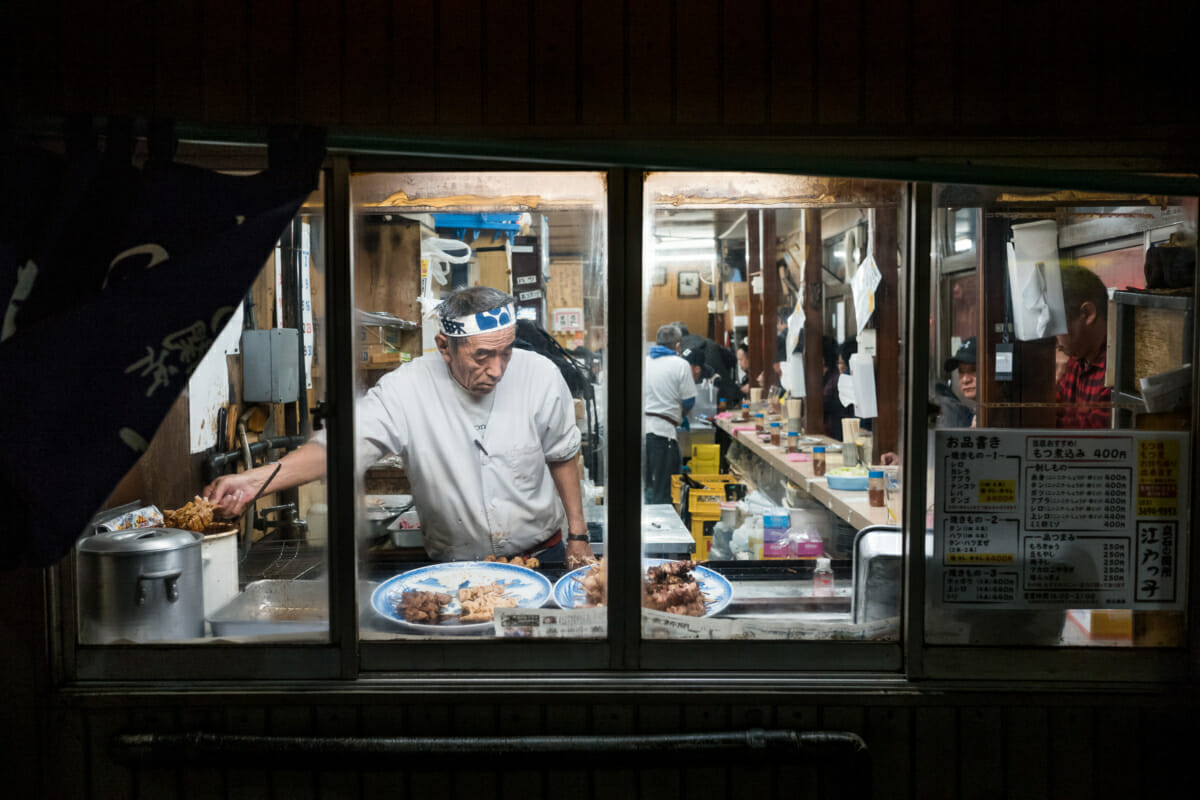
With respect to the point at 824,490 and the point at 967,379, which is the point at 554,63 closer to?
the point at 967,379

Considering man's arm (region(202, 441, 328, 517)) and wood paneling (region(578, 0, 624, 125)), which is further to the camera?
man's arm (region(202, 441, 328, 517))

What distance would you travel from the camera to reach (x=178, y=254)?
7.47ft

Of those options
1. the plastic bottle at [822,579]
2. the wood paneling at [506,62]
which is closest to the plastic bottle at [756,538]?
the plastic bottle at [822,579]

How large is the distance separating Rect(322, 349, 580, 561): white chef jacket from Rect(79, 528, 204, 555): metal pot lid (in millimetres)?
1077

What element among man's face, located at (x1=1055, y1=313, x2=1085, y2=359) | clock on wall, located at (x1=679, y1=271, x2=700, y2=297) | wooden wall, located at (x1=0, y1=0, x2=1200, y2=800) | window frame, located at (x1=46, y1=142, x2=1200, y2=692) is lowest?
window frame, located at (x1=46, y1=142, x2=1200, y2=692)

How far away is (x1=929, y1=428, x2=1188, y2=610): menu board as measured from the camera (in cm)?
294

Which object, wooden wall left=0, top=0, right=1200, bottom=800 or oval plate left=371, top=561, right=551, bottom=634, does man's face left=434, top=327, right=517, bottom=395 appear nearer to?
oval plate left=371, top=561, right=551, bottom=634

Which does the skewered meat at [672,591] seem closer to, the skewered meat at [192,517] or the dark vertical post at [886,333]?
the dark vertical post at [886,333]

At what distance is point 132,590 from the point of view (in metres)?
3.01

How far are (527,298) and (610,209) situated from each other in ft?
3.73

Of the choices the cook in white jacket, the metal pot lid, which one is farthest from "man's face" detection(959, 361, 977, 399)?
the metal pot lid

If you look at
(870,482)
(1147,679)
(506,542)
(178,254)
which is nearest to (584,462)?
(506,542)

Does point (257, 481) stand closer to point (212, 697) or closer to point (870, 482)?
point (212, 697)

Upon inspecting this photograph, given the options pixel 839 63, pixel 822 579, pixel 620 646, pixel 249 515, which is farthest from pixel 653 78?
pixel 249 515
